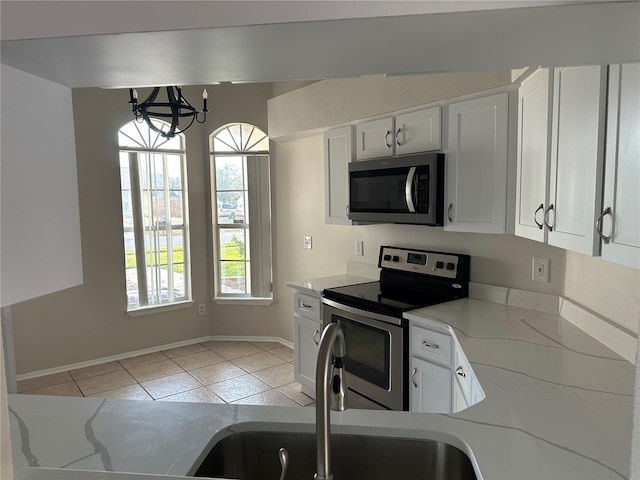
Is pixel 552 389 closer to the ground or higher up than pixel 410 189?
closer to the ground

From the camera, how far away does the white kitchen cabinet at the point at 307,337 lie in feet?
10.5

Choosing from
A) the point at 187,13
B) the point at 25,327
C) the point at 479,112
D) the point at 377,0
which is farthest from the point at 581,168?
the point at 25,327

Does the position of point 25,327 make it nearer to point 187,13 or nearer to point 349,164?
point 349,164

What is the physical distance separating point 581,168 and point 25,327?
14.2ft

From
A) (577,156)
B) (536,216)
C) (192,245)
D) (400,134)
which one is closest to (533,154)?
(536,216)

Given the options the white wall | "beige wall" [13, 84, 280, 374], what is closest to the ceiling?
the white wall

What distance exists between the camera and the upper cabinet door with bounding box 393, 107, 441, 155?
257 cm

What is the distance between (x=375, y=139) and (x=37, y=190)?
2.49 metres

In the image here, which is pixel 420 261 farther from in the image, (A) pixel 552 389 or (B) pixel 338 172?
(A) pixel 552 389

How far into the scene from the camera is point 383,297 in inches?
106

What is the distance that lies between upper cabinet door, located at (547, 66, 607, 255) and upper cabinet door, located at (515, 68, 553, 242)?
0.06m

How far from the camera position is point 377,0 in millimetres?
488

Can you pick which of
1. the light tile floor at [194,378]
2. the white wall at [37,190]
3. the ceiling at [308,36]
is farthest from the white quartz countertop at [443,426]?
the light tile floor at [194,378]

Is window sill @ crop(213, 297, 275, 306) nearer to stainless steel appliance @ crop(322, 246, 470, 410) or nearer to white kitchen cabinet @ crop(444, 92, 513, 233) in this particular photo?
stainless steel appliance @ crop(322, 246, 470, 410)
